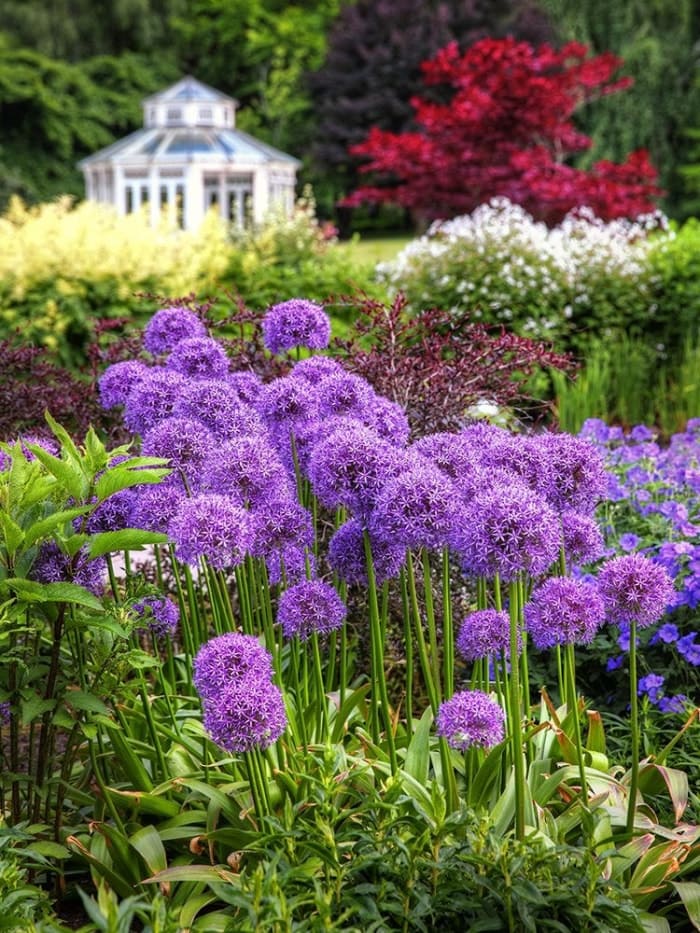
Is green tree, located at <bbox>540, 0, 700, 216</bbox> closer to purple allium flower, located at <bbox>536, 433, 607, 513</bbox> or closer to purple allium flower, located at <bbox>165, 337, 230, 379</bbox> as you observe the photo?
purple allium flower, located at <bbox>165, 337, 230, 379</bbox>

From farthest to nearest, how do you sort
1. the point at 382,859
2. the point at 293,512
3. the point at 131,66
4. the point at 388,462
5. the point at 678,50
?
the point at 131,66
the point at 678,50
the point at 293,512
the point at 388,462
the point at 382,859

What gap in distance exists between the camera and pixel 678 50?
72.0 feet

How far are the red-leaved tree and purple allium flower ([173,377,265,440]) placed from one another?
8806 millimetres

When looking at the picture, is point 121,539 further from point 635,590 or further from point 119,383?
point 635,590

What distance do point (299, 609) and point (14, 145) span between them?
24.4 m

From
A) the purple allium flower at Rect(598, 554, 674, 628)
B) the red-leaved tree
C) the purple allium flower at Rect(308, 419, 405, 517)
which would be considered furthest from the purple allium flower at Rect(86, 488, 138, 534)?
the red-leaved tree

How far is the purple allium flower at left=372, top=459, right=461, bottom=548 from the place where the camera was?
6.77 ft

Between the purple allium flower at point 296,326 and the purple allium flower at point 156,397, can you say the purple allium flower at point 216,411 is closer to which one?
the purple allium flower at point 156,397

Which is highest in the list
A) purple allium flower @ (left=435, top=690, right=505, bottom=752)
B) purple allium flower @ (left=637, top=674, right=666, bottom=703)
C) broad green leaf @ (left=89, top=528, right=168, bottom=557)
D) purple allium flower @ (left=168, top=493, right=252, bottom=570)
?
purple allium flower @ (left=168, top=493, right=252, bottom=570)

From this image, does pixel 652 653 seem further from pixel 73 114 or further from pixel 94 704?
pixel 73 114

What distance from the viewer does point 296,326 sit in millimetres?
2916

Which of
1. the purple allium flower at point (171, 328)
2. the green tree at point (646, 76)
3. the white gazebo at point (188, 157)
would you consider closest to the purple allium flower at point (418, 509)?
the purple allium flower at point (171, 328)

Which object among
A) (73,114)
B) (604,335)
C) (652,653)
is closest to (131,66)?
(73,114)

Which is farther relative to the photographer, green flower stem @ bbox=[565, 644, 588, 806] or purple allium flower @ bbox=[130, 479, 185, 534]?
purple allium flower @ bbox=[130, 479, 185, 534]
